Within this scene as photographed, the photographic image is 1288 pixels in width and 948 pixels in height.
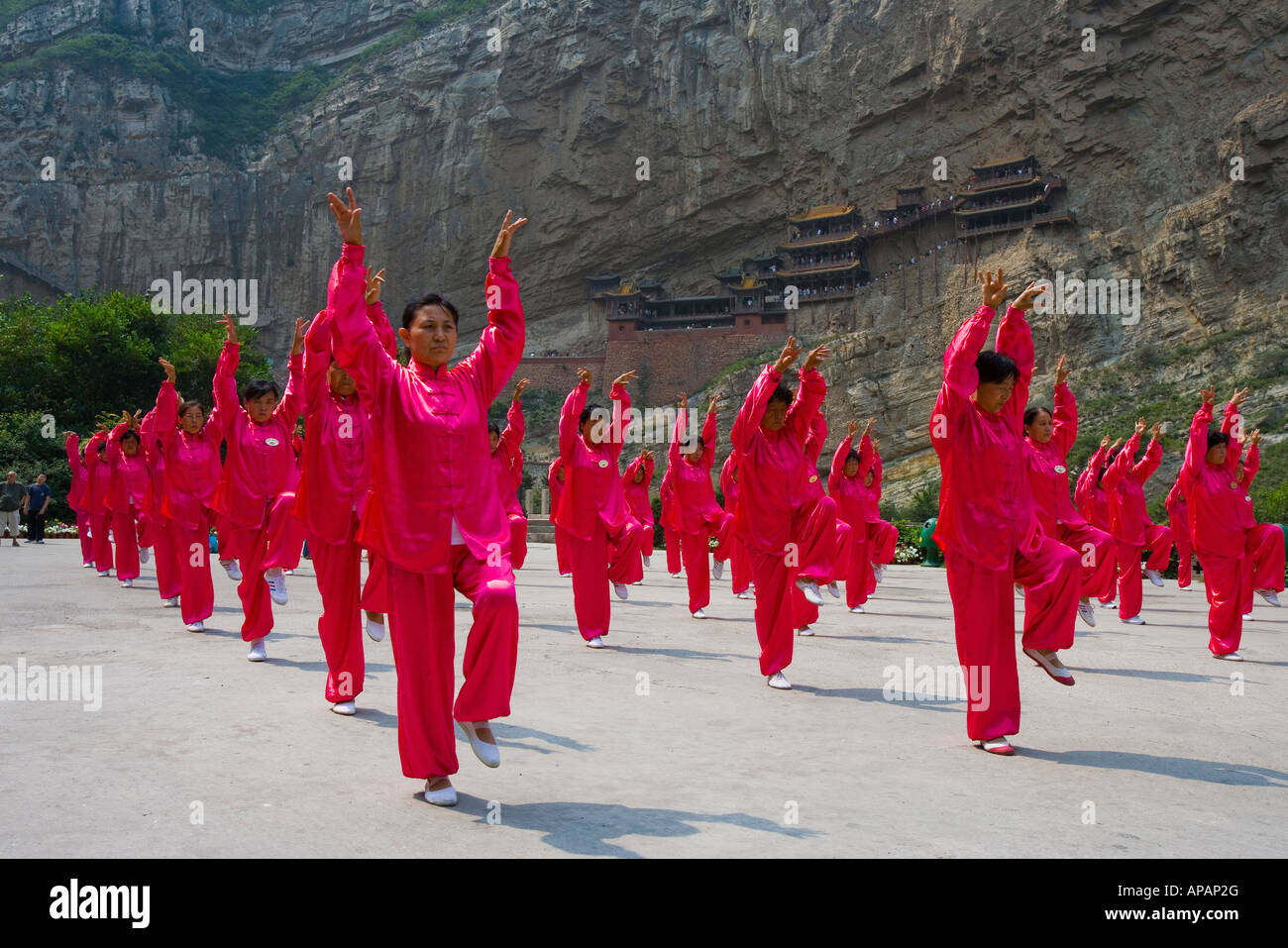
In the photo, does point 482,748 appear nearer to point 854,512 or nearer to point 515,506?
point 515,506

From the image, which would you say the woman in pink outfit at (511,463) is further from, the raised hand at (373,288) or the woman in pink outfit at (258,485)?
the raised hand at (373,288)

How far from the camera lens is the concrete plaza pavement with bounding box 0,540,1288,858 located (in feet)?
12.0

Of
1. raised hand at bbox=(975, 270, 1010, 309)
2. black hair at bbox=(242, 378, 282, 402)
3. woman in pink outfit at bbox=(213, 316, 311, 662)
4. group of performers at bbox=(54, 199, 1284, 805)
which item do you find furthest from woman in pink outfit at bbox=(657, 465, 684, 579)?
raised hand at bbox=(975, 270, 1010, 309)

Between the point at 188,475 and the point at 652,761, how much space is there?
693 cm

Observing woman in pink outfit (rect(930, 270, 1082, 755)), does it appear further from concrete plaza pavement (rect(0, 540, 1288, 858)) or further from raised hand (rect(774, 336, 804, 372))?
raised hand (rect(774, 336, 804, 372))

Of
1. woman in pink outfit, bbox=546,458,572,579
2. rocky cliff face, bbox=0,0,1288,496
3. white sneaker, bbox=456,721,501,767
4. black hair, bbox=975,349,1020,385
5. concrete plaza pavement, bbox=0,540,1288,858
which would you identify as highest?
rocky cliff face, bbox=0,0,1288,496

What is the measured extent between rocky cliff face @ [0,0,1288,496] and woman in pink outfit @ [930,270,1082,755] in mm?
42570

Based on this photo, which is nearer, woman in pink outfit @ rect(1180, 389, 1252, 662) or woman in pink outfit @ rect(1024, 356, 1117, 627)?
woman in pink outfit @ rect(1024, 356, 1117, 627)

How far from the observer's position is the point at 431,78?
68.5 meters

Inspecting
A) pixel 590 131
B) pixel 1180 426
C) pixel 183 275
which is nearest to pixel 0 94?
pixel 183 275

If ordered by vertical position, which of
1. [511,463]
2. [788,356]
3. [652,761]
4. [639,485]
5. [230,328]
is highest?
[230,328]

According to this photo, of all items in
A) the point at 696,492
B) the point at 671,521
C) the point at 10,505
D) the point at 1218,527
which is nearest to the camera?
the point at 1218,527

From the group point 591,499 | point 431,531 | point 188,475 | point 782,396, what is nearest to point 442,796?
point 431,531

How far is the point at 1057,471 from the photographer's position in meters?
8.95
